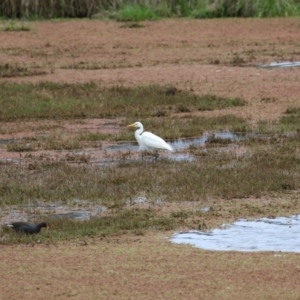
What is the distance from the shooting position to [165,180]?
41.7 feet

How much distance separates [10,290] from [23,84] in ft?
40.5

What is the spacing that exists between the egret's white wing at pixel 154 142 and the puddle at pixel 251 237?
3310mm

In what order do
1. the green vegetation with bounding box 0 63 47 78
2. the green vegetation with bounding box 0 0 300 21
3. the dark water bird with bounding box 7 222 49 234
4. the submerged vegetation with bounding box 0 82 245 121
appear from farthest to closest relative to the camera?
the green vegetation with bounding box 0 0 300 21
the green vegetation with bounding box 0 63 47 78
the submerged vegetation with bounding box 0 82 245 121
the dark water bird with bounding box 7 222 49 234


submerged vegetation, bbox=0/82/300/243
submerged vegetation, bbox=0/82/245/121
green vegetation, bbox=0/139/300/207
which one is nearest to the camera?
submerged vegetation, bbox=0/82/300/243

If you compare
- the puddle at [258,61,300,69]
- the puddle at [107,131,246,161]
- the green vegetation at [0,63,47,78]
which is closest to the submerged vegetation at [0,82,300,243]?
the puddle at [107,131,246,161]

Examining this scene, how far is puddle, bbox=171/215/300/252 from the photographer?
394 inches

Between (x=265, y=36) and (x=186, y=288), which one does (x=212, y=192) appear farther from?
(x=265, y=36)

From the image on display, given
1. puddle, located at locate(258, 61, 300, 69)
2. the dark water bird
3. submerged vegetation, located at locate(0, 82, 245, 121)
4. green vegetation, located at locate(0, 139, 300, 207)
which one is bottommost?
puddle, located at locate(258, 61, 300, 69)

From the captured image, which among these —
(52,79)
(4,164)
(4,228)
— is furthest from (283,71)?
(4,228)

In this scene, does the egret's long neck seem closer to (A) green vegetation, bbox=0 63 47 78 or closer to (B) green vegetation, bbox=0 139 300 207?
(B) green vegetation, bbox=0 139 300 207

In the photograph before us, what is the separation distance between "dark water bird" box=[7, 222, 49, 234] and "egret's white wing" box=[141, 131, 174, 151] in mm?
3982

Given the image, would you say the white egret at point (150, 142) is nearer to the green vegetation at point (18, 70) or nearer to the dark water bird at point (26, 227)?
the dark water bird at point (26, 227)

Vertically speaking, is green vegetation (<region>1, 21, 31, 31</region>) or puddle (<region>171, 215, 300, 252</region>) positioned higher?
puddle (<region>171, 215, 300, 252</region>)

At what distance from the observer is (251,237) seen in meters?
10.4
